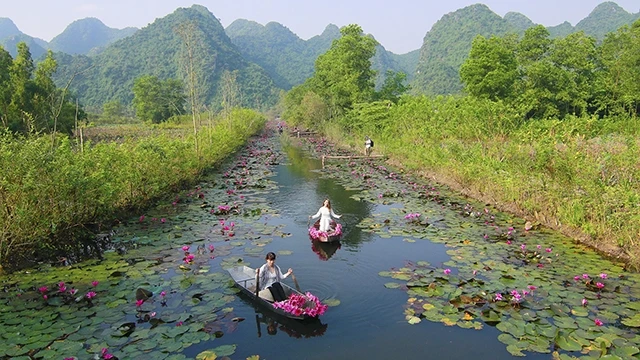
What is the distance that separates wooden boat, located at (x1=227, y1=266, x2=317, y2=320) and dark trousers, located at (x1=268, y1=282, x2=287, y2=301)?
4.5 inches

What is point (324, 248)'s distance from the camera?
9555 mm

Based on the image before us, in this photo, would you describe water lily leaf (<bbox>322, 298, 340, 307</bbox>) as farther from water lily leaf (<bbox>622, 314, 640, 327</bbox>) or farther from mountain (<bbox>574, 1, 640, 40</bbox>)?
mountain (<bbox>574, 1, 640, 40</bbox>)

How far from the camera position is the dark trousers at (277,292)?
654cm

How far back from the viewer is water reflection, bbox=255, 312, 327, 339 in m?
5.98

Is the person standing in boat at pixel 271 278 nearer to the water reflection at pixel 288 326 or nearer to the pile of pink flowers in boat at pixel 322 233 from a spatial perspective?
the water reflection at pixel 288 326

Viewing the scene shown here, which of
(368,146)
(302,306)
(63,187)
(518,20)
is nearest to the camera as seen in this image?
(302,306)

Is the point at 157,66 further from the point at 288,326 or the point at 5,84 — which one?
the point at 288,326

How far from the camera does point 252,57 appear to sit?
504 feet

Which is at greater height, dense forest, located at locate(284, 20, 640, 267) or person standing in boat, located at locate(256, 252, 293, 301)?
dense forest, located at locate(284, 20, 640, 267)

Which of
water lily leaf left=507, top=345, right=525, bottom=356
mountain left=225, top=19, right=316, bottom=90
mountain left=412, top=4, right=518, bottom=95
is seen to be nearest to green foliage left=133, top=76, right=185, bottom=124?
mountain left=412, top=4, right=518, bottom=95

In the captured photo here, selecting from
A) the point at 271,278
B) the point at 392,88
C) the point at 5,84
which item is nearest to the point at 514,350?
the point at 271,278

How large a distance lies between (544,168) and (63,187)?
10.6 meters

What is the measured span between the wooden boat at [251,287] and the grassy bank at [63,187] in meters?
3.39

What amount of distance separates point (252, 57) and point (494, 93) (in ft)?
429
